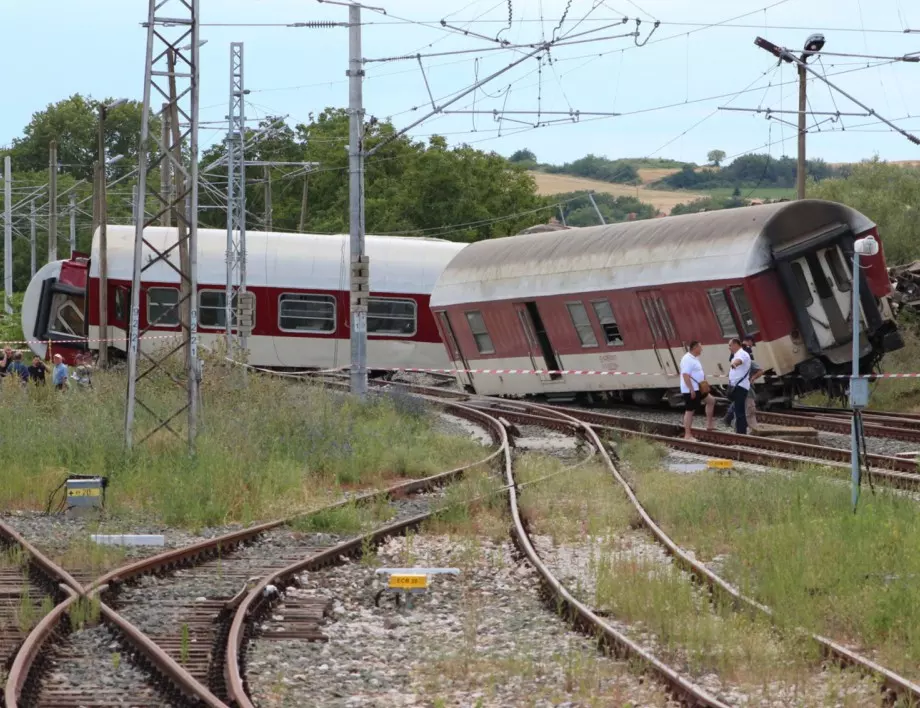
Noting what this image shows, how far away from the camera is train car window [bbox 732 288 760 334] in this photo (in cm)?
2378

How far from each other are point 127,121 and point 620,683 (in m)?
119

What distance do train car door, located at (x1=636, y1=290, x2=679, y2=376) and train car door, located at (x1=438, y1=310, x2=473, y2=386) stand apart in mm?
6721

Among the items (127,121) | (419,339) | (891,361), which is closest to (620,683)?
(891,361)

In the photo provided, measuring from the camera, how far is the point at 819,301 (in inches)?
963

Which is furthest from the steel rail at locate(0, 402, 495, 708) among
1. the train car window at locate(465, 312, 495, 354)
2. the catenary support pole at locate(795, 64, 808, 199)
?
the catenary support pole at locate(795, 64, 808, 199)

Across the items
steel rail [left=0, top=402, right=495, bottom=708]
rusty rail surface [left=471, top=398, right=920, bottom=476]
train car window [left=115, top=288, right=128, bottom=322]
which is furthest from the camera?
train car window [left=115, top=288, right=128, bottom=322]

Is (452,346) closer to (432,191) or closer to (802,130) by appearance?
(802,130)

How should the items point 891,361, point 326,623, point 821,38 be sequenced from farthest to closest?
point 891,361, point 821,38, point 326,623

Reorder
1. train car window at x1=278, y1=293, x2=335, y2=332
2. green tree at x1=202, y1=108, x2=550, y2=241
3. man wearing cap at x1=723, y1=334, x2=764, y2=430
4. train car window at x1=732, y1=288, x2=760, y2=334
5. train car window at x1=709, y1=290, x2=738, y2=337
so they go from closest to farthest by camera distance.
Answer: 1. man wearing cap at x1=723, y1=334, x2=764, y2=430
2. train car window at x1=732, y1=288, x2=760, y2=334
3. train car window at x1=709, y1=290, x2=738, y2=337
4. train car window at x1=278, y1=293, x2=335, y2=332
5. green tree at x1=202, y1=108, x2=550, y2=241

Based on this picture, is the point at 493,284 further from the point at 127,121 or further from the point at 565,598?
the point at 127,121

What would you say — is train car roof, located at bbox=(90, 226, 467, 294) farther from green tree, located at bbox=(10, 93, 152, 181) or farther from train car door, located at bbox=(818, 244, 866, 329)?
green tree, located at bbox=(10, 93, 152, 181)

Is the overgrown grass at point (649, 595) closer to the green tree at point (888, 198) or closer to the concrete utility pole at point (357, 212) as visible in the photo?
the concrete utility pole at point (357, 212)

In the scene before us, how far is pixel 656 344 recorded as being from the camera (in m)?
25.9

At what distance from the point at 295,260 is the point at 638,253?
13018mm
